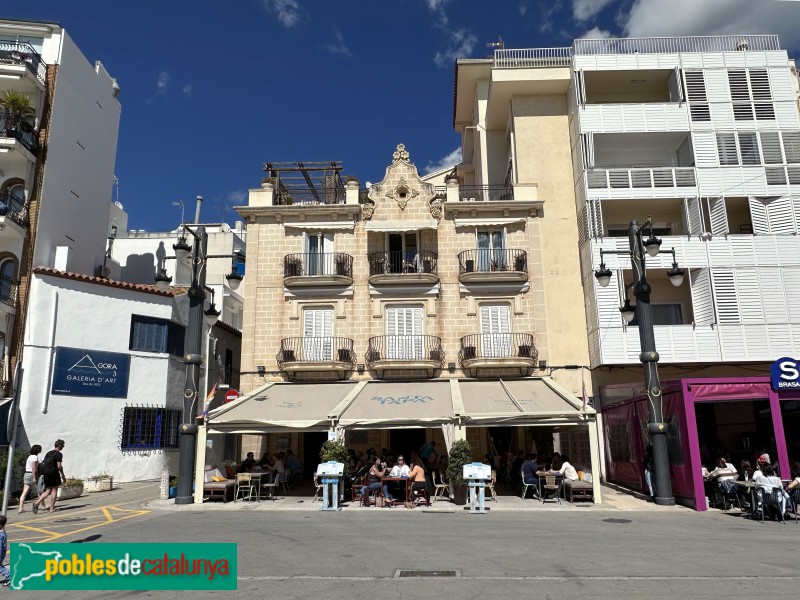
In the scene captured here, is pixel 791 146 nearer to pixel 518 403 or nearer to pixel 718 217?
pixel 718 217

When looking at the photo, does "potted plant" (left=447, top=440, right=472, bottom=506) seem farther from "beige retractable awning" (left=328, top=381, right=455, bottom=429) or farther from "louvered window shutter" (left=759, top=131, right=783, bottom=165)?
"louvered window shutter" (left=759, top=131, right=783, bottom=165)

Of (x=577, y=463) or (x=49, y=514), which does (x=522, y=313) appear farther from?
(x=49, y=514)

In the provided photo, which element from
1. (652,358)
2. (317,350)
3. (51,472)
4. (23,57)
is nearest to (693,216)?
(652,358)

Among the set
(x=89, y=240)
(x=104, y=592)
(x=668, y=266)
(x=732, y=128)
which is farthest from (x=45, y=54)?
(x=732, y=128)

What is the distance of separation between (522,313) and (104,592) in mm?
18192

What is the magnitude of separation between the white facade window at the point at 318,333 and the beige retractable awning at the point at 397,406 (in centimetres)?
237

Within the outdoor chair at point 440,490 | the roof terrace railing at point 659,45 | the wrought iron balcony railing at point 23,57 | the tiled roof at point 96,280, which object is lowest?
the outdoor chair at point 440,490

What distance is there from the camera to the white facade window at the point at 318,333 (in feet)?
75.5

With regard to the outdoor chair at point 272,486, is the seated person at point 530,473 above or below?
above

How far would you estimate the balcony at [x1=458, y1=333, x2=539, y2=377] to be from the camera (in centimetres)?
2217

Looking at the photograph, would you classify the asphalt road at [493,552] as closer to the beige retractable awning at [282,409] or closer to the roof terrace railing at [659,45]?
the beige retractable awning at [282,409]

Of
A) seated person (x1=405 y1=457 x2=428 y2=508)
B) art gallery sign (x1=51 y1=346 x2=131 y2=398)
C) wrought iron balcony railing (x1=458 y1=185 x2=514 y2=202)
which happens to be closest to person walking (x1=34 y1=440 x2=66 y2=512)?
art gallery sign (x1=51 y1=346 x2=131 y2=398)

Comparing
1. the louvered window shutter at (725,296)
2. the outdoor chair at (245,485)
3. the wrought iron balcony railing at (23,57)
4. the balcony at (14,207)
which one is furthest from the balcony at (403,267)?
the wrought iron balcony railing at (23,57)

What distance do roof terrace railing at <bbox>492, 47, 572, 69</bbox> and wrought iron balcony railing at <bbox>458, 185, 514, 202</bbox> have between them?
5.28m
